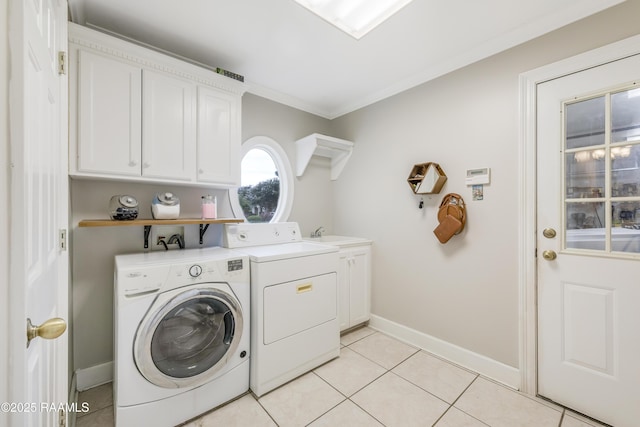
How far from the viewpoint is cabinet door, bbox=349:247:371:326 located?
8.77 ft

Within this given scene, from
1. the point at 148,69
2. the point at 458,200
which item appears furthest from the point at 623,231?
the point at 148,69

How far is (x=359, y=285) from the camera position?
275 cm

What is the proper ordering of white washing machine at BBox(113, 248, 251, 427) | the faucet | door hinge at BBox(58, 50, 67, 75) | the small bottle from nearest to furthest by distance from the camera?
1. door hinge at BBox(58, 50, 67, 75)
2. white washing machine at BBox(113, 248, 251, 427)
3. the small bottle
4. the faucet

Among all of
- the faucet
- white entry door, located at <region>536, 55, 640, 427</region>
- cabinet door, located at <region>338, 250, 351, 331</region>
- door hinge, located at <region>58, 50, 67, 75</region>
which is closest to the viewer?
door hinge, located at <region>58, 50, 67, 75</region>

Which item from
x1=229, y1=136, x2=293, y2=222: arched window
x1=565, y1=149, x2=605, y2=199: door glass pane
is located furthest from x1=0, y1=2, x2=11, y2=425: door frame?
x1=565, y1=149, x2=605, y2=199: door glass pane

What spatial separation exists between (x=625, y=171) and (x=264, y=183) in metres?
2.74

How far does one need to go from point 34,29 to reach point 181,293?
1.25 meters

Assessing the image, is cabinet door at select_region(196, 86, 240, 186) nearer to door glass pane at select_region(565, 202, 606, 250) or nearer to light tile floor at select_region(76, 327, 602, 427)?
light tile floor at select_region(76, 327, 602, 427)

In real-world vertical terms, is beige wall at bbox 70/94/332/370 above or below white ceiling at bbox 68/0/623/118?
below

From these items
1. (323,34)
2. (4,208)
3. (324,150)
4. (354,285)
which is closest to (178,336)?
(4,208)

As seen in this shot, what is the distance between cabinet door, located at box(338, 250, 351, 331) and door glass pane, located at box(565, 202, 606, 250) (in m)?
1.66

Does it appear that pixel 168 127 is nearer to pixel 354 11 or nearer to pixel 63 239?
pixel 63 239

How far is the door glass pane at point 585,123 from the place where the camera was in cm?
159

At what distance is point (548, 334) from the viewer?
5.78ft
